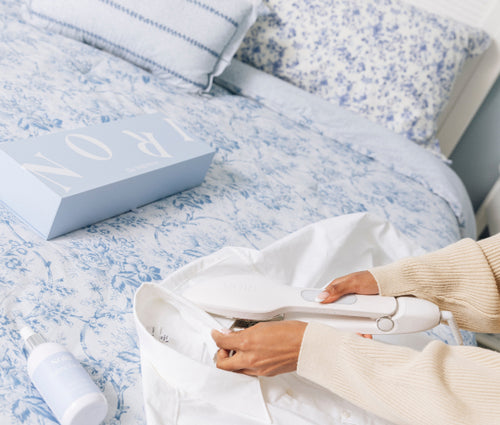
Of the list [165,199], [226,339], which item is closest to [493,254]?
[226,339]

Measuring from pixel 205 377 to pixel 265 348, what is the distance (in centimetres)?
9

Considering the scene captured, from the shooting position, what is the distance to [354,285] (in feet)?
2.92

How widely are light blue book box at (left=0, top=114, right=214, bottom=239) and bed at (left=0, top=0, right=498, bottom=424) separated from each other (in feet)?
0.11

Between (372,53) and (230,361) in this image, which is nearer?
(230,361)

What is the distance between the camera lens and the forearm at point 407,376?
0.62m

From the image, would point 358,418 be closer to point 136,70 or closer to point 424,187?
point 424,187

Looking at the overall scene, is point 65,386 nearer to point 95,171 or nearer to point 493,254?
point 95,171

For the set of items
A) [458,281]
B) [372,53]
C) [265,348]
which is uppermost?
[372,53]

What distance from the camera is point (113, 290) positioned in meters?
0.85

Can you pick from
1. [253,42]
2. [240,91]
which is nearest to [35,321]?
[240,91]

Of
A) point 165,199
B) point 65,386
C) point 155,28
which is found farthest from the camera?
point 155,28

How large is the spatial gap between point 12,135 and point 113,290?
0.44 meters

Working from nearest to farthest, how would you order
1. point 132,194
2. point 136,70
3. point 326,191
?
1. point 132,194
2. point 326,191
3. point 136,70

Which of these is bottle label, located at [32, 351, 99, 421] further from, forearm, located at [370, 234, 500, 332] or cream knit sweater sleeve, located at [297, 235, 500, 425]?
forearm, located at [370, 234, 500, 332]
